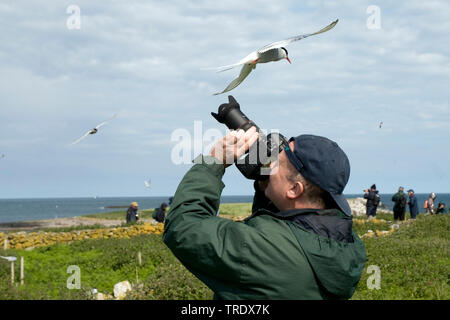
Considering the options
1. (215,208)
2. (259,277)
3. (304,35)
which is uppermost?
(304,35)

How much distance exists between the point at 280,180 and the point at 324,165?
18 centimetres

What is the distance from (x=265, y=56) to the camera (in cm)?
221

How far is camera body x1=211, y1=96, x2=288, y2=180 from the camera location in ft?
5.71

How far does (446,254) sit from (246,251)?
8.96 meters

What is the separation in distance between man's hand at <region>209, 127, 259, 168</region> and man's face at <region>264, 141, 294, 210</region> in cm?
15

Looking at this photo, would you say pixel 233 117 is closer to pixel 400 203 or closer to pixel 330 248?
pixel 330 248

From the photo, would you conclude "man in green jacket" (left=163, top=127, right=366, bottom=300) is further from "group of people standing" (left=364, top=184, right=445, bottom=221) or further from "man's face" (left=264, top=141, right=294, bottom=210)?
"group of people standing" (left=364, top=184, right=445, bottom=221)

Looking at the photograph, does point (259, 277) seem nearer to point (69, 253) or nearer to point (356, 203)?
point (69, 253)

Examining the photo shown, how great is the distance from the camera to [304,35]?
210 centimetres

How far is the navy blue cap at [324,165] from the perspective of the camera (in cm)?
173

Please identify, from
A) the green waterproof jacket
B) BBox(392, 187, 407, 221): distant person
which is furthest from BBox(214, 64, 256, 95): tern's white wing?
BBox(392, 187, 407, 221): distant person

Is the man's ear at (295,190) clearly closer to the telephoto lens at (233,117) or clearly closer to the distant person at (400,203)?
the telephoto lens at (233,117)

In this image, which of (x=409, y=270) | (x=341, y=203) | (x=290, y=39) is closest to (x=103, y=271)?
(x=409, y=270)
